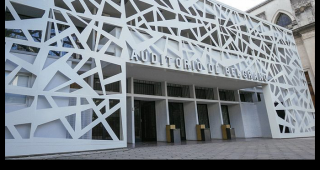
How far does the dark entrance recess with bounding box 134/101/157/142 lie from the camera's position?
41.1 ft

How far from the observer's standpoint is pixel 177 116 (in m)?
14.2

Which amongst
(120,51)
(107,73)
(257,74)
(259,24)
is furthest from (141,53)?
(259,24)

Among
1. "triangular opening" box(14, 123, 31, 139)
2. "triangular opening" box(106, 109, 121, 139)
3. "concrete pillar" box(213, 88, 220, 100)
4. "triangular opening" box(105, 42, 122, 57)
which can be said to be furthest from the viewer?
"concrete pillar" box(213, 88, 220, 100)

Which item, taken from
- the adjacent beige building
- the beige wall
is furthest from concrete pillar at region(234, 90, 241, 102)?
the adjacent beige building

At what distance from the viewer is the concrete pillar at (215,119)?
14.8 meters

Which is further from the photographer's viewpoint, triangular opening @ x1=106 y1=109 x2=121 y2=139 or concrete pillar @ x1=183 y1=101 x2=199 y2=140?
concrete pillar @ x1=183 y1=101 x2=199 y2=140

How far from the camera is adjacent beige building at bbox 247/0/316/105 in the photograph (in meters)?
18.8

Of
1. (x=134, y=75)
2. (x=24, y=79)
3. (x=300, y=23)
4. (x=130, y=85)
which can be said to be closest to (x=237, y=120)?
(x=130, y=85)

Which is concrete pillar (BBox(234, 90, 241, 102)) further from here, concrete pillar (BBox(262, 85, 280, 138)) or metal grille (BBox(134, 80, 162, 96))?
metal grille (BBox(134, 80, 162, 96))

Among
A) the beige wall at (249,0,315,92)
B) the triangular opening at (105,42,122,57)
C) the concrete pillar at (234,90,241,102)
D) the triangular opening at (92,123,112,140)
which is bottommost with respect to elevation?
the triangular opening at (92,123,112,140)

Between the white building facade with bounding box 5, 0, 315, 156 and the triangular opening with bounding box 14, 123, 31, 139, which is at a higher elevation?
the white building facade with bounding box 5, 0, 315, 156

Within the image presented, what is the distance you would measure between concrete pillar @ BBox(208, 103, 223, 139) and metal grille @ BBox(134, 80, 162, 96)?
4792mm

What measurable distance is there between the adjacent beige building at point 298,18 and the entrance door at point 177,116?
1156cm

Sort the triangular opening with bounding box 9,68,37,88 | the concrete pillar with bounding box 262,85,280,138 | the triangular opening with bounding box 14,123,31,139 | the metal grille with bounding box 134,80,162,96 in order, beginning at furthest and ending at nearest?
the concrete pillar with bounding box 262,85,280,138 → the metal grille with bounding box 134,80,162,96 → the triangular opening with bounding box 9,68,37,88 → the triangular opening with bounding box 14,123,31,139
